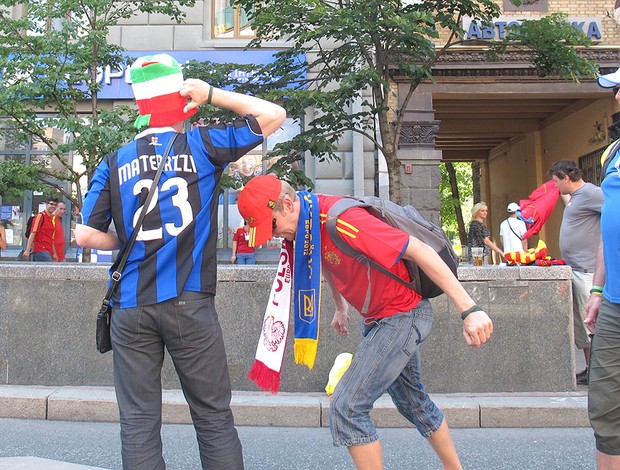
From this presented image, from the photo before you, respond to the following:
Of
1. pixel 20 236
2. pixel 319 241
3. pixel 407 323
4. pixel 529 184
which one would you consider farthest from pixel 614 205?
pixel 529 184

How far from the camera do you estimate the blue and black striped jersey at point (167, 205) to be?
263 centimetres

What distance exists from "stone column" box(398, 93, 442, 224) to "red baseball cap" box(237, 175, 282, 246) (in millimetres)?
10600

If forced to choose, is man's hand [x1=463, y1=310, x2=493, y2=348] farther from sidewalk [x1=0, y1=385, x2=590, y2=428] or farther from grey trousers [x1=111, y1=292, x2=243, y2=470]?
sidewalk [x1=0, y1=385, x2=590, y2=428]

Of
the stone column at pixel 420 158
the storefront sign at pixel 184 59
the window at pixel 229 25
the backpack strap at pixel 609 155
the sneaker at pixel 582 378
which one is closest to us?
the backpack strap at pixel 609 155

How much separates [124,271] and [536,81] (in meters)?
13.8

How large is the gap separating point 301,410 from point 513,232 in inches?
160

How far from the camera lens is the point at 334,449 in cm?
459

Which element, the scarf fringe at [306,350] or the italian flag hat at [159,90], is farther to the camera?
the scarf fringe at [306,350]

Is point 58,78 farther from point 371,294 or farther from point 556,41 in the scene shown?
point 371,294

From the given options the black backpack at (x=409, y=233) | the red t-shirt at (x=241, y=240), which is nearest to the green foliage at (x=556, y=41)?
the red t-shirt at (x=241, y=240)

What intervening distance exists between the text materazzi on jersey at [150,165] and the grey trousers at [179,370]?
0.56m

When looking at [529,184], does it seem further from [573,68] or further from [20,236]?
[20,236]

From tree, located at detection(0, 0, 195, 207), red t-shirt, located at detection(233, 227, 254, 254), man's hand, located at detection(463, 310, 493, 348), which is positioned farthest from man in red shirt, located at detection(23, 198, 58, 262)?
man's hand, located at detection(463, 310, 493, 348)

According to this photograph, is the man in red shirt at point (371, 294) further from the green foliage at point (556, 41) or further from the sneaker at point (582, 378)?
the green foliage at point (556, 41)
